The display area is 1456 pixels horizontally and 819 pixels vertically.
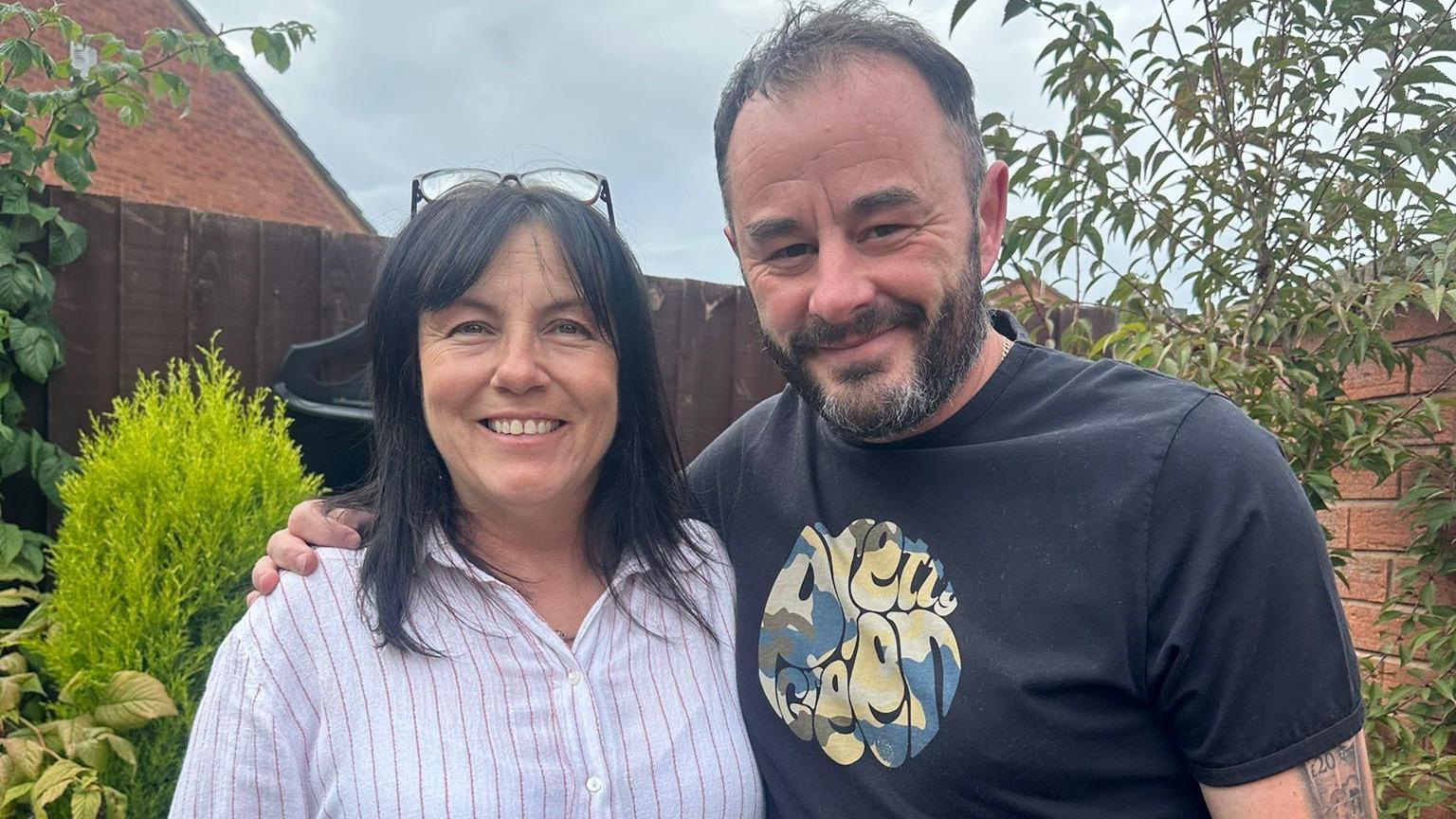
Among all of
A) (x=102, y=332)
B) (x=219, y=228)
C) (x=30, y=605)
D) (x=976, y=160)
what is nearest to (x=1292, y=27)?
(x=976, y=160)

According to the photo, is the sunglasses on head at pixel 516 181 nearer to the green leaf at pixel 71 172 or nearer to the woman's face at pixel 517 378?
the woman's face at pixel 517 378

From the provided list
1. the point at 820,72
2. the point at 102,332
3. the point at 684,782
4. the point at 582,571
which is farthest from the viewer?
the point at 102,332

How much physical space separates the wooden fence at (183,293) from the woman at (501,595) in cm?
152

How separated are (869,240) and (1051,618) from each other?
59 cm

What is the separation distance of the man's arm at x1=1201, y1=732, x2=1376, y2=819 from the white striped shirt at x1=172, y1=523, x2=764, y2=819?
0.63m

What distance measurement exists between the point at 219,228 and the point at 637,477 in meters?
1.84

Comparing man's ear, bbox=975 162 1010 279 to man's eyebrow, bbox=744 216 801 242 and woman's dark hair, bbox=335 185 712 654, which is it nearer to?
man's eyebrow, bbox=744 216 801 242

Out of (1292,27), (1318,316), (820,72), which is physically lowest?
(1318,316)

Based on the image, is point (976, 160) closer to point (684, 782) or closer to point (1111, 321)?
point (684, 782)

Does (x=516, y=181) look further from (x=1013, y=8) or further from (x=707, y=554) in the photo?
(x=1013, y=8)

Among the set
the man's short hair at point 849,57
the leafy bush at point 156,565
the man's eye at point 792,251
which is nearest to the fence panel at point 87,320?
the leafy bush at point 156,565

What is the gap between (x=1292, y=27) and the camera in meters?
2.04

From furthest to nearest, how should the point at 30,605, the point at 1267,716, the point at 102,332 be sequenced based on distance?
the point at 102,332, the point at 30,605, the point at 1267,716

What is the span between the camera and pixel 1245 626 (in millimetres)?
→ 1013
